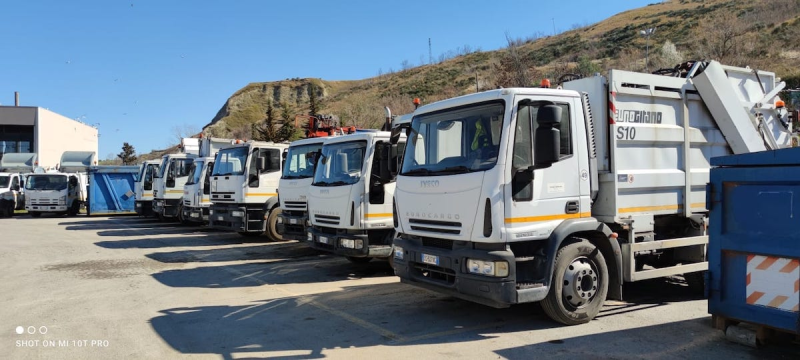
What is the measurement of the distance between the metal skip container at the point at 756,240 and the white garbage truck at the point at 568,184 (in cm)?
125

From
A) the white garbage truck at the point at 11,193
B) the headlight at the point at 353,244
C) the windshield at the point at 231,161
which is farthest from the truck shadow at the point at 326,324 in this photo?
the white garbage truck at the point at 11,193

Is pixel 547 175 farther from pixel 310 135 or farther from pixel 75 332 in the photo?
pixel 310 135

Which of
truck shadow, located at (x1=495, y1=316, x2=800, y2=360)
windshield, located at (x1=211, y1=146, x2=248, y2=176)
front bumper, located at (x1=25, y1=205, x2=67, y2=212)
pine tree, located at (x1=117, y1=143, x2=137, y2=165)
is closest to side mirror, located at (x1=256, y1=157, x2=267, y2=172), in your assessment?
windshield, located at (x1=211, y1=146, x2=248, y2=176)

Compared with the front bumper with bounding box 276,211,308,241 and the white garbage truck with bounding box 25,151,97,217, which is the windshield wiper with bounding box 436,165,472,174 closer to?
the front bumper with bounding box 276,211,308,241

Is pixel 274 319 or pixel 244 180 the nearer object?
pixel 274 319

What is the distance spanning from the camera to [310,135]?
13242 mm

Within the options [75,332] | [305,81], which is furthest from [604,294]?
[305,81]

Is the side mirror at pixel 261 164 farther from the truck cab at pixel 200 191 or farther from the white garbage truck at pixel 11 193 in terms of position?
the white garbage truck at pixel 11 193

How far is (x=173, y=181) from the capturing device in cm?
1862

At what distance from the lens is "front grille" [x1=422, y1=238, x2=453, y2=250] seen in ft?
19.3

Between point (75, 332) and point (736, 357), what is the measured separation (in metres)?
6.88

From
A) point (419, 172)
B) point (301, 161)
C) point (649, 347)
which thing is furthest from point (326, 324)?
point (301, 161)

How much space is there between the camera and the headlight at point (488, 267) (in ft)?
17.3

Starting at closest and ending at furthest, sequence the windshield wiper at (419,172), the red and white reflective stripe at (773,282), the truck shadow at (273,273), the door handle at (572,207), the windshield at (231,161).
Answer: the red and white reflective stripe at (773,282) < the door handle at (572,207) < the windshield wiper at (419,172) < the truck shadow at (273,273) < the windshield at (231,161)
